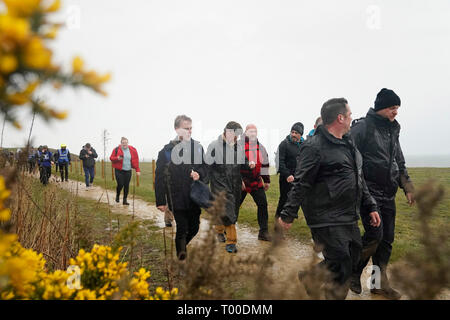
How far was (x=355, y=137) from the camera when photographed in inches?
136

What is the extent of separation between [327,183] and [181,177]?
1.90 m

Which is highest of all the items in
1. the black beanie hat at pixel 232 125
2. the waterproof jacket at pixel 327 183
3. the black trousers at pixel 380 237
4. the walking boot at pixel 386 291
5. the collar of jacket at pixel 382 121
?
the black beanie hat at pixel 232 125

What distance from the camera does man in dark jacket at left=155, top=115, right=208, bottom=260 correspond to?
11.8ft

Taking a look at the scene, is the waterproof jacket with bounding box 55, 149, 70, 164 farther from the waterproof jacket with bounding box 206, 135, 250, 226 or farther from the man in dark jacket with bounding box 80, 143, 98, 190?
the waterproof jacket with bounding box 206, 135, 250, 226

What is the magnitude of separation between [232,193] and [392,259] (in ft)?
9.22

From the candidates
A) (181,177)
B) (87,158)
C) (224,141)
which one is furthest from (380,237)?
(87,158)

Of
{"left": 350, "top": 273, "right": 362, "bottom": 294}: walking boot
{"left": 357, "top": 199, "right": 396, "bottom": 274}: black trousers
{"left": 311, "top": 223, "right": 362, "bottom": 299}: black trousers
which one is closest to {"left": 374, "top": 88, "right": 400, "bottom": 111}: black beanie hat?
{"left": 357, "top": 199, "right": 396, "bottom": 274}: black trousers

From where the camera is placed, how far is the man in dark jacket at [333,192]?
105 inches

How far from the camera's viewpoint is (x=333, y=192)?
2.72m

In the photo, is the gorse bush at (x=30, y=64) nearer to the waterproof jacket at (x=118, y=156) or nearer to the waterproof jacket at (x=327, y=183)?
the waterproof jacket at (x=327, y=183)

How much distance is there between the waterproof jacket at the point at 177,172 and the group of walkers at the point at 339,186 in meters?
0.01

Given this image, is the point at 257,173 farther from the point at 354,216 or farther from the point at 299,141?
the point at 354,216

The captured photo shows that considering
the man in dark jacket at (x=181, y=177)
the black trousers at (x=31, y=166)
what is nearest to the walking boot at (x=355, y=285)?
the man in dark jacket at (x=181, y=177)
